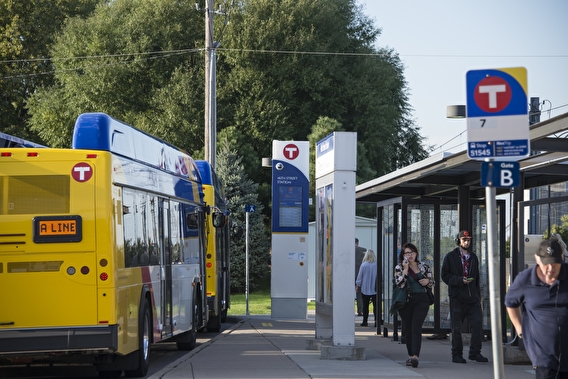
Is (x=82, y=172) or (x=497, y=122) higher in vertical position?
(x=497, y=122)

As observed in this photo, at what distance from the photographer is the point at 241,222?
43.1m

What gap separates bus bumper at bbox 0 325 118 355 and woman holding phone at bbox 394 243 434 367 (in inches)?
169

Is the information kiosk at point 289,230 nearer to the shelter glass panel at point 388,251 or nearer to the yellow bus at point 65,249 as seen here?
the shelter glass panel at point 388,251

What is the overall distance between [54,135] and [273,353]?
123 ft

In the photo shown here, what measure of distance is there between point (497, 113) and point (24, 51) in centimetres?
4912

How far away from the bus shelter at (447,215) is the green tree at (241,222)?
75.4 feet

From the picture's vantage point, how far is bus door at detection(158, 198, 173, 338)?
14242 millimetres

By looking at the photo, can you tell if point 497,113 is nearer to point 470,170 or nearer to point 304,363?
point 304,363

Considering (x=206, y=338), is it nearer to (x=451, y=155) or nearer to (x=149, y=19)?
(x=451, y=155)

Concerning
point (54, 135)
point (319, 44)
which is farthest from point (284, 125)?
point (54, 135)

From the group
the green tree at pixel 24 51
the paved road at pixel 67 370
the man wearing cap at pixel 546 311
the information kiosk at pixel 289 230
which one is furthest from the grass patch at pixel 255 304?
the man wearing cap at pixel 546 311

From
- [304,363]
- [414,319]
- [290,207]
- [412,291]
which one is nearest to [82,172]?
[304,363]

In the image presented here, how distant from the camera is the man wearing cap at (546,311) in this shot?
7.34 meters

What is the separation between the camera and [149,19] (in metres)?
49.3
